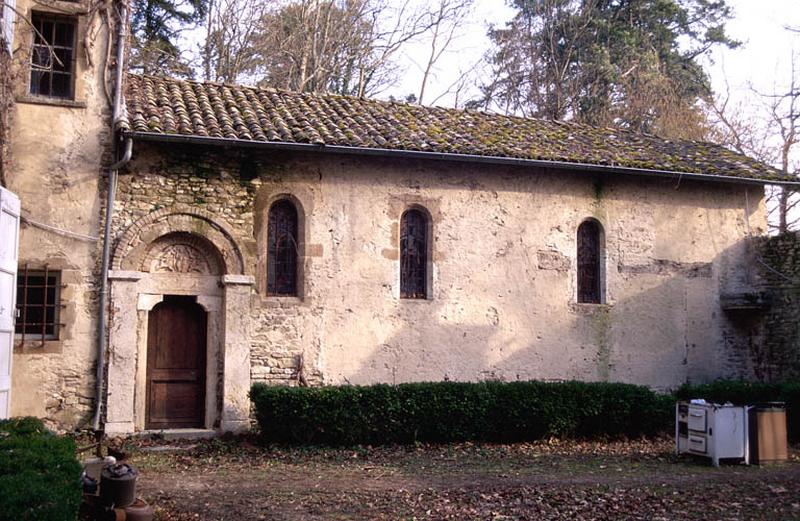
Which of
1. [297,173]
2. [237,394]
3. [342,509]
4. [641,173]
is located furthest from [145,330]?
[641,173]

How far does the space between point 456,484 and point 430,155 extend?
6.40m

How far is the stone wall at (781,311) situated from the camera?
15.8 metres

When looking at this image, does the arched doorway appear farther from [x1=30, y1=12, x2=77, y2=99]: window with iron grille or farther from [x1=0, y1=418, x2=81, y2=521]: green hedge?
[x1=0, y1=418, x2=81, y2=521]: green hedge

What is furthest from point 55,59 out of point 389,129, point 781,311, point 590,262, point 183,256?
point 781,311

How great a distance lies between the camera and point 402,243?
1495 cm

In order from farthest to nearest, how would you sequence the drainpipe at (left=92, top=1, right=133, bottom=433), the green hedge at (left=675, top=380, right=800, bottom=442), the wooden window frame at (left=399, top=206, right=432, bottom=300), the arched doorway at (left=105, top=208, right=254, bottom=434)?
the wooden window frame at (left=399, top=206, right=432, bottom=300) → the green hedge at (left=675, top=380, right=800, bottom=442) → the arched doorway at (left=105, top=208, right=254, bottom=434) → the drainpipe at (left=92, top=1, right=133, bottom=433)

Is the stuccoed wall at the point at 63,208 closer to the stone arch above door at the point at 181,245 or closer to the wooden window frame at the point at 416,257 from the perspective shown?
the stone arch above door at the point at 181,245

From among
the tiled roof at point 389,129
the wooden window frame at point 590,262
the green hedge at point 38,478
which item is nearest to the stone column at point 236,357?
the tiled roof at point 389,129

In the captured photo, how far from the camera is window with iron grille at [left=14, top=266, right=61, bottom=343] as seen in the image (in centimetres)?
1264

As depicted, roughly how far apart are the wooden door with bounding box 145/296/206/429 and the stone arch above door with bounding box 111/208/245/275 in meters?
0.61

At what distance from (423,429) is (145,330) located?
15.8 ft

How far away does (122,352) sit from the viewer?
42.9 feet

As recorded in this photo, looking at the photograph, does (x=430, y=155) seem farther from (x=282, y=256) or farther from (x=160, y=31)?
(x=160, y=31)

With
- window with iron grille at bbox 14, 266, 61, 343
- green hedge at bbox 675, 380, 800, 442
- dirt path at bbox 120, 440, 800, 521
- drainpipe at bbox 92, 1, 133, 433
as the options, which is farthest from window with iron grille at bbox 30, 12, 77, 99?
green hedge at bbox 675, 380, 800, 442
